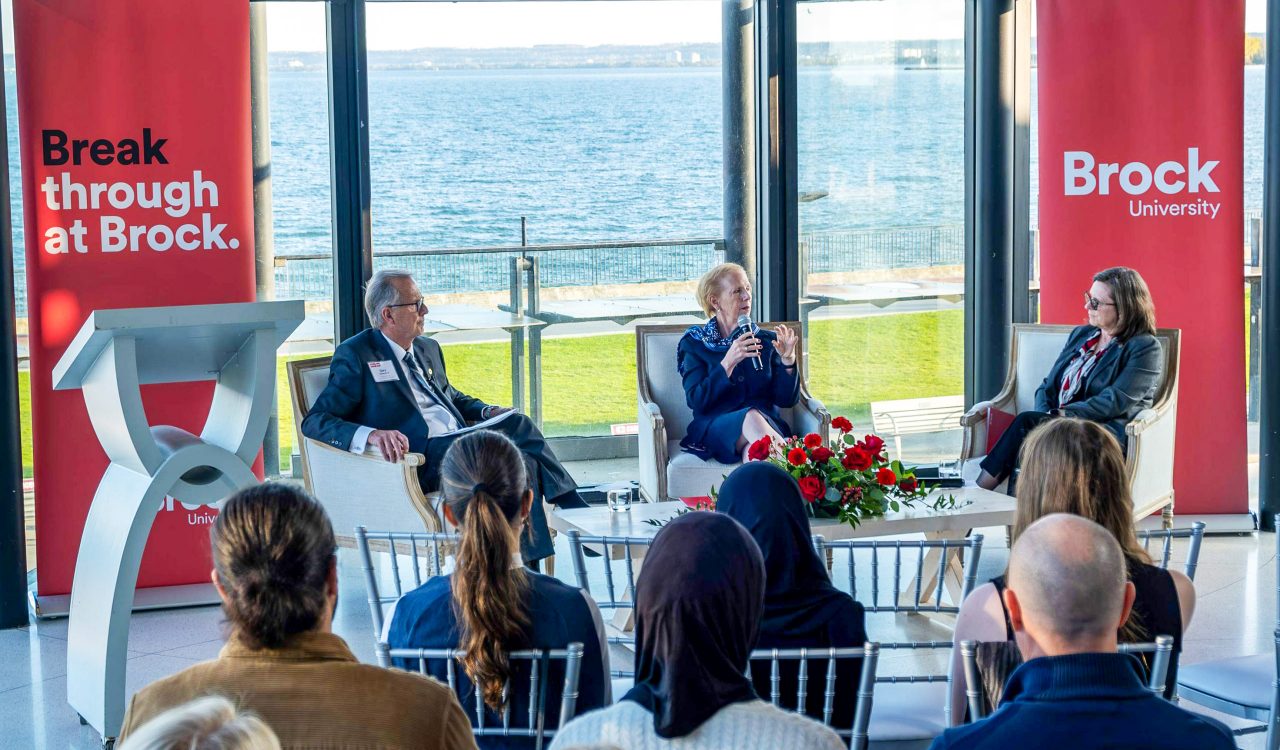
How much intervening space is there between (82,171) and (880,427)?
383 centimetres

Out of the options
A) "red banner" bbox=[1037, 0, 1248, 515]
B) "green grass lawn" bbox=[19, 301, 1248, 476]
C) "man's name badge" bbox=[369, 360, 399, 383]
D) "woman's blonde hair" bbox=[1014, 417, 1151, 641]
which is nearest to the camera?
"woman's blonde hair" bbox=[1014, 417, 1151, 641]

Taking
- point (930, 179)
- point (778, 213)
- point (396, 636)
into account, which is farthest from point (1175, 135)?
point (396, 636)

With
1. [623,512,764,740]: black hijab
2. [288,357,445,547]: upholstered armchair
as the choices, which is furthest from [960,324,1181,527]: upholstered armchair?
[623,512,764,740]: black hijab

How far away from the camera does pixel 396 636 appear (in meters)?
2.64

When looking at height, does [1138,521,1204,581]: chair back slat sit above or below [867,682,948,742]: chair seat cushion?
above

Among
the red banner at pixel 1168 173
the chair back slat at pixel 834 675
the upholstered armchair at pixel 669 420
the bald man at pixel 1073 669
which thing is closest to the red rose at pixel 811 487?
the upholstered armchair at pixel 669 420

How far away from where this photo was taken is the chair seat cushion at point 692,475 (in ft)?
18.3

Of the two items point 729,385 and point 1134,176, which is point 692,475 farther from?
point 1134,176

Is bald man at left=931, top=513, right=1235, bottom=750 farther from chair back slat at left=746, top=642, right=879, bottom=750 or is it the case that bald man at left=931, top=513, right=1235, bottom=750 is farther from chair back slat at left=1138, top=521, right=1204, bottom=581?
chair back slat at left=1138, top=521, right=1204, bottom=581

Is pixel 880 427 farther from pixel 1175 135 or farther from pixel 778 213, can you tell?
pixel 1175 135

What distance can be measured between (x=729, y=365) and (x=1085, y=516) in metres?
3.02

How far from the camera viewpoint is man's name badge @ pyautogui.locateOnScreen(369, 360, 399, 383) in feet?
17.3

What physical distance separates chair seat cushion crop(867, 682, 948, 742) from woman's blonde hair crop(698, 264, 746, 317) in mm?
2868

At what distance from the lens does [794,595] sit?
271cm
